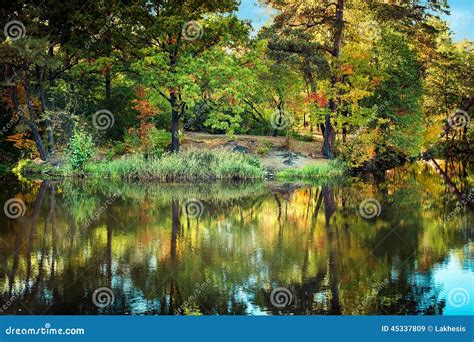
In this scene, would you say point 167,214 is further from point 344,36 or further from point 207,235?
point 344,36

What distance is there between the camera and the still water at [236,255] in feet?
25.3

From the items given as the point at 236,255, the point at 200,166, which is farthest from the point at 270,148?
the point at 236,255

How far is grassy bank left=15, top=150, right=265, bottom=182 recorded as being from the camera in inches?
1021

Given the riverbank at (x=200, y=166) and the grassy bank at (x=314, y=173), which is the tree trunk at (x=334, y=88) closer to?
the riverbank at (x=200, y=166)

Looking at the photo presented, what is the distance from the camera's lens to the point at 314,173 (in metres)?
28.4

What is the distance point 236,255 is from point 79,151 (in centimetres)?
1796

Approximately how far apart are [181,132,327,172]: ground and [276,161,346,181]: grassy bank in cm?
93

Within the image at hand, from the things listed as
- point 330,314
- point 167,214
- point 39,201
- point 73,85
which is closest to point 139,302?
point 330,314

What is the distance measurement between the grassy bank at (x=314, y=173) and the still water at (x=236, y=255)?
8373 mm

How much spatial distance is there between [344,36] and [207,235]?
23451 mm

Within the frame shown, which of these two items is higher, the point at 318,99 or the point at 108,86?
the point at 108,86

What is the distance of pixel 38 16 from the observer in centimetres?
2797

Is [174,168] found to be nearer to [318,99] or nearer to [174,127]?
[174,127]

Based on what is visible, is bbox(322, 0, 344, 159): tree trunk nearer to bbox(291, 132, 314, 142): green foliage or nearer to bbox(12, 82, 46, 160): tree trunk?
bbox(291, 132, 314, 142): green foliage
